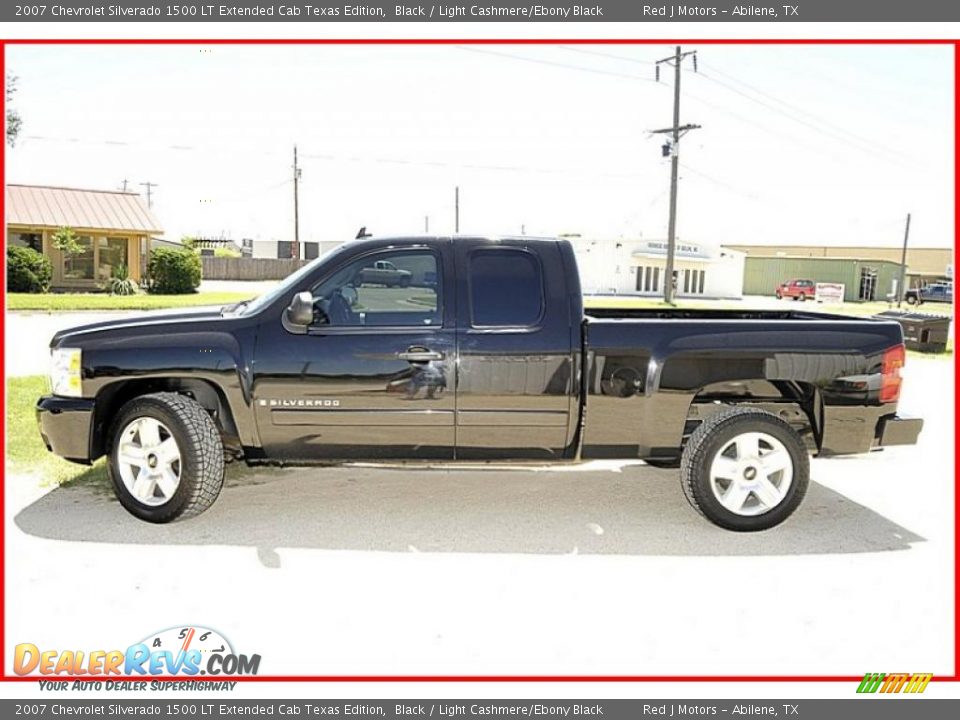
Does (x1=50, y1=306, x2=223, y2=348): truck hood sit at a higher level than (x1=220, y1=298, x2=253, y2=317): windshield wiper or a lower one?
lower


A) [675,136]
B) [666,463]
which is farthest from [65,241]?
[666,463]

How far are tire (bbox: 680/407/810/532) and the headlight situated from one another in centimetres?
428

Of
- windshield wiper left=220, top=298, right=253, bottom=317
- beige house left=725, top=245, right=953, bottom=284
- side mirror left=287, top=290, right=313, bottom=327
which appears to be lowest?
windshield wiper left=220, top=298, right=253, bottom=317

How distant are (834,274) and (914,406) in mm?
62571

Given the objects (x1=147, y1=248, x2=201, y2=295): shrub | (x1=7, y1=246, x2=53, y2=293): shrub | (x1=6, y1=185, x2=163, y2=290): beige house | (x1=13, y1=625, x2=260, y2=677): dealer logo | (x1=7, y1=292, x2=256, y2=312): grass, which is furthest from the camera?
(x1=147, y1=248, x2=201, y2=295): shrub

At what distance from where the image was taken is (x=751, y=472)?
17.4 feet

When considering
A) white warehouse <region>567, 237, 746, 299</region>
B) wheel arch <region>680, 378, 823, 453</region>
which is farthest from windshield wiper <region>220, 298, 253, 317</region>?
white warehouse <region>567, 237, 746, 299</region>

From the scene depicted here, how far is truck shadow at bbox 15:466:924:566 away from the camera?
5.07 meters

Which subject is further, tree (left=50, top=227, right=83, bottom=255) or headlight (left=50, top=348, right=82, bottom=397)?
tree (left=50, top=227, right=83, bottom=255)

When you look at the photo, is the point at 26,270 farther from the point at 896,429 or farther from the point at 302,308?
the point at 896,429

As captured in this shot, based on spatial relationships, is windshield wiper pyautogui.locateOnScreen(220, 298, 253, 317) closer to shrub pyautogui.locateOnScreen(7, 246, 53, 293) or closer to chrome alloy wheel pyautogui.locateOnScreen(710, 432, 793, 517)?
chrome alloy wheel pyautogui.locateOnScreen(710, 432, 793, 517)

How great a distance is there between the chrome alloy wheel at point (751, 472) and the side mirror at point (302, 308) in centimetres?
290

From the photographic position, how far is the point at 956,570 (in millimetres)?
4871

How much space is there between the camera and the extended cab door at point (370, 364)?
17.2 feet
